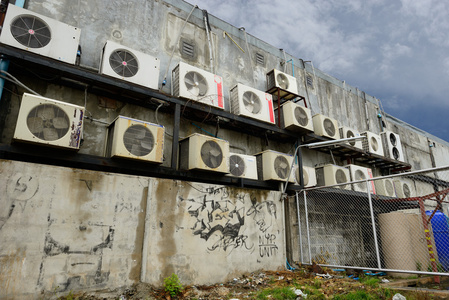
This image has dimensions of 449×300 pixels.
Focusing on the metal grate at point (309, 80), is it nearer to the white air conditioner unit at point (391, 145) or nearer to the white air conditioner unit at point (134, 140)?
the white air conditioner unit at point (391, 145)

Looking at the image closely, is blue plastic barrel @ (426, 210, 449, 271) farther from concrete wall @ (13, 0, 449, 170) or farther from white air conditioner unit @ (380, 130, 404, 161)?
white air conditioner unit @ (380, 130, 404, 161)

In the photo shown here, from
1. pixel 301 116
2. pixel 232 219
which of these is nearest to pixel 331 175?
pixel 301 116

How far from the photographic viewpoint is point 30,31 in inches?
208

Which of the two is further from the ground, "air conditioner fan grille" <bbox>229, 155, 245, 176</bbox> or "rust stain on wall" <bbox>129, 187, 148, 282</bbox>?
"air conditioner fan grille" <bbox>229, 155, 245, 176</bbox>

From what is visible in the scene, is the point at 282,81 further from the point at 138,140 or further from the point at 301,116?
the point at 138,140

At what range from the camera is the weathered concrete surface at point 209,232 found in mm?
5422

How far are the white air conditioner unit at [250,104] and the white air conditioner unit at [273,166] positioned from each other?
1038 mm

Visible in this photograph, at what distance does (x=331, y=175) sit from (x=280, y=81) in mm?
3484

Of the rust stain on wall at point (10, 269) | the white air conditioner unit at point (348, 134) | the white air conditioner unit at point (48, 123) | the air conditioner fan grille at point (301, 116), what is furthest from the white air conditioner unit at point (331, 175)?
the rust stain on wall at point (10, 269)

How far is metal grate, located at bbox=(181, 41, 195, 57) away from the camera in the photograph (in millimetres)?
8304

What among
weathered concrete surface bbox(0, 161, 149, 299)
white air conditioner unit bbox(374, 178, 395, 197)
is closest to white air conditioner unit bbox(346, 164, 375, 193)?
white air conditioner unit bbox(374, 178, 395, 197)

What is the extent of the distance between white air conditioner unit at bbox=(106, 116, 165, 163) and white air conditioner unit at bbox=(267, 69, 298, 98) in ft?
16.1

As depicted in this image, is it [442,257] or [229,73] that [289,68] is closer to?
[229,73]

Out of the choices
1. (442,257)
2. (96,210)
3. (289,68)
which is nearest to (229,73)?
(289,68)
